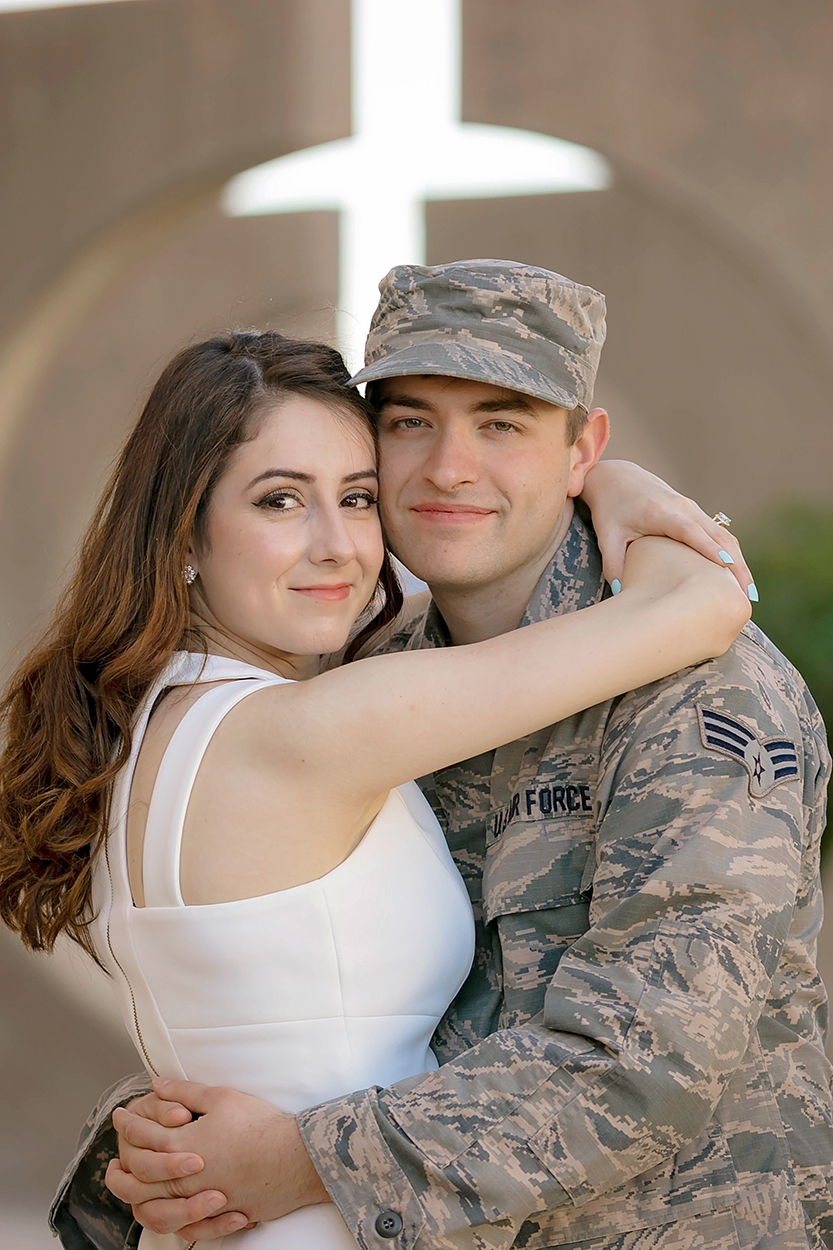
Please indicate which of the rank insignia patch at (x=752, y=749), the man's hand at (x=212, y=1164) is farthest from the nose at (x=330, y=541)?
the man's hand at (x=212, y=1164)

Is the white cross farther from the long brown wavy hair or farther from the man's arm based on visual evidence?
the man's arm

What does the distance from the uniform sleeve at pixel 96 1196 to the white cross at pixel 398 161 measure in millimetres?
2616

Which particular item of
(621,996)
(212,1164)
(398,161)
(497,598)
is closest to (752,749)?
(621,996)

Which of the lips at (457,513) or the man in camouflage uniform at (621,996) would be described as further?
the lips at (457,513)

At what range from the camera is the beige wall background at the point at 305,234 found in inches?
144

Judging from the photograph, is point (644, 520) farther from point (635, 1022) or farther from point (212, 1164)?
point (212, 1164)

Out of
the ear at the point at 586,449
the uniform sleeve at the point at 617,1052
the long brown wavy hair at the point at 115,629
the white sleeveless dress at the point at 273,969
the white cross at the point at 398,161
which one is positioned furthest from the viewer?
the white cross at the point at 398,161

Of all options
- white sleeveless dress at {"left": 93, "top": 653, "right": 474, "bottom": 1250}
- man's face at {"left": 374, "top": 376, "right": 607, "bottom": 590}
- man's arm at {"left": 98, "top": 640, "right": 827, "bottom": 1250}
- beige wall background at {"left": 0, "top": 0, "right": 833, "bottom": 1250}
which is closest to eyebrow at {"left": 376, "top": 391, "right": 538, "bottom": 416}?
man's face at {"left": 374, "top": 376, "right": 607, "bottom": 590}

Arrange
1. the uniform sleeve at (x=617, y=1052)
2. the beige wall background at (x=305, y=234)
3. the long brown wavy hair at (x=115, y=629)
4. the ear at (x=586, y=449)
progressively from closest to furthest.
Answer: the uniform sleeve at (x=617, y=1052) → the long brown wavy hair at (x=115, y=629) → the ear at (x=586, y=449) → the beige wall background at (x=305, y=234)

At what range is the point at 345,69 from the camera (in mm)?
3957

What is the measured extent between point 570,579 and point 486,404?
1.03 feet

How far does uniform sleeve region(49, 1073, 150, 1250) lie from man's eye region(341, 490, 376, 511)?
968 mm

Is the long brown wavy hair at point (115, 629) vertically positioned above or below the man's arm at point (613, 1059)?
above

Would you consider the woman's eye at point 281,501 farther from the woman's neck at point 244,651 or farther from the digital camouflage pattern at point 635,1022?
the digital camouflage pattern at point 635,1022
